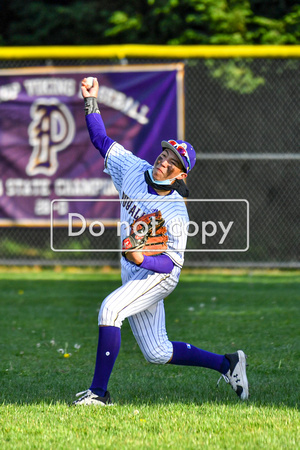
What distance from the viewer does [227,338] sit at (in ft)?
21.9

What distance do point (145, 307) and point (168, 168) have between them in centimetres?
91

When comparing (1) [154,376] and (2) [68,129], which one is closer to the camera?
(1) [154,376]

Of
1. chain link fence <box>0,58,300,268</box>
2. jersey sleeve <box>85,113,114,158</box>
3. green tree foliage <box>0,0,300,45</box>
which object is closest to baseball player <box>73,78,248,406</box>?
jersey sleeve <box>85,113,114,158</box>

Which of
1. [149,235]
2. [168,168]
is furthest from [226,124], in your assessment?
[149,235]

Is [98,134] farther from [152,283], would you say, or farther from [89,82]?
[152,283]

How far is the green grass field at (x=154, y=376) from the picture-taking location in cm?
378

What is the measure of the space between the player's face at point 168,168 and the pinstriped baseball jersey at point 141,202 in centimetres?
14

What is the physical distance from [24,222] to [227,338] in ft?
18.7

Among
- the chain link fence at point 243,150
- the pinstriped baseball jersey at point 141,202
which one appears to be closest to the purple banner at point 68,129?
the chain link fence at point 243,150

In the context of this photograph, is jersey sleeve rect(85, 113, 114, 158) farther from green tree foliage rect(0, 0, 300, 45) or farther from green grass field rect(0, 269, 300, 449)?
green tree foliage rect(0, 0, 300, 45)

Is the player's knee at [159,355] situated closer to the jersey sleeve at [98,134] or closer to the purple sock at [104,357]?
the purple sock at [104,357]

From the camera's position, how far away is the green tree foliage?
47.0ft

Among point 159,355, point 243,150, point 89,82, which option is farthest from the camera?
point 243,150

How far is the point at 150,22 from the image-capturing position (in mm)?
15422
